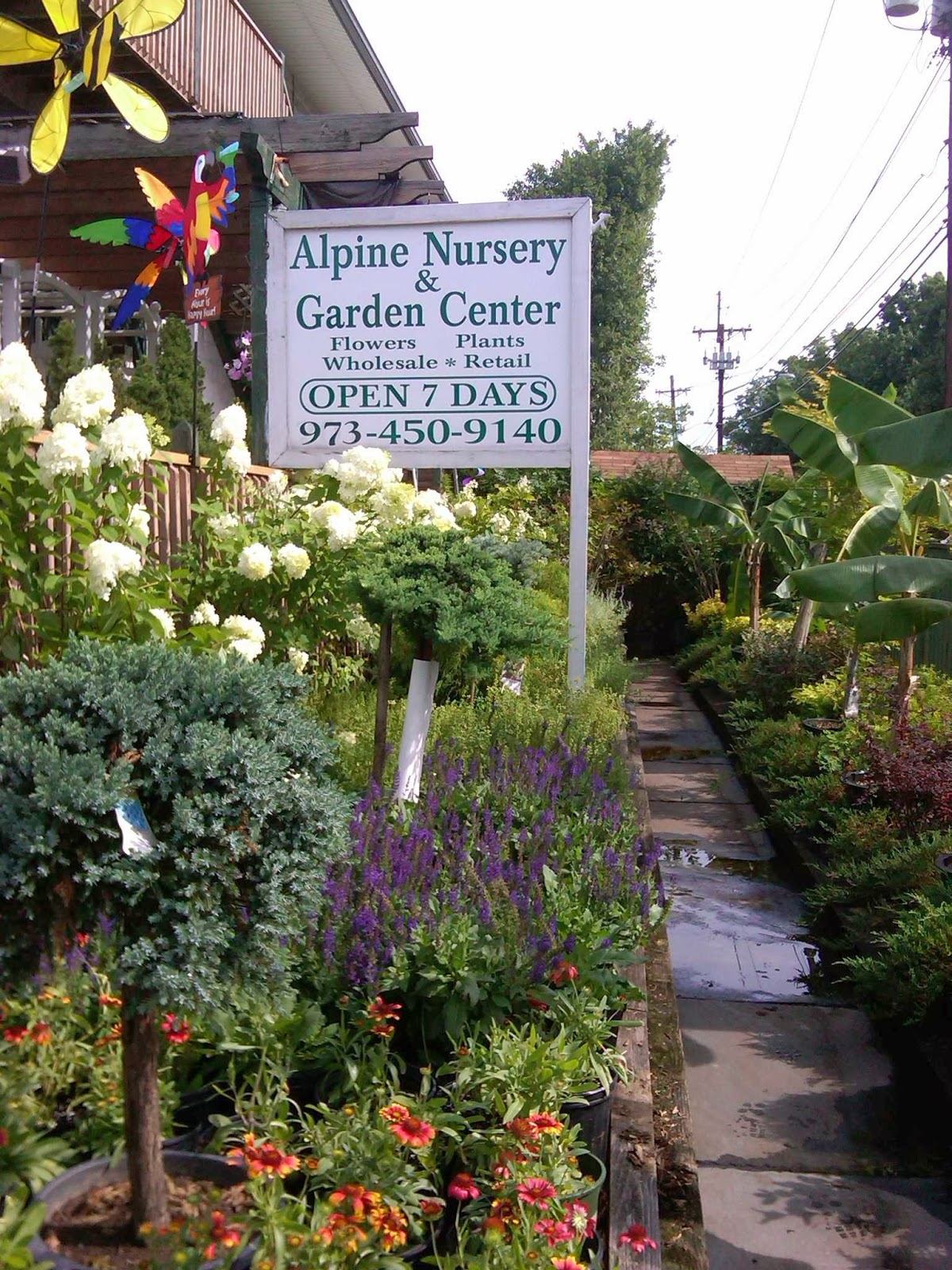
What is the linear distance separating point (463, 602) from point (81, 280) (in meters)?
10.2

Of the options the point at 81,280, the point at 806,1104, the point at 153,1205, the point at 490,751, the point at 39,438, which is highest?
the point at 81,280

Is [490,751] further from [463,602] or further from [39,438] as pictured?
[39,438]

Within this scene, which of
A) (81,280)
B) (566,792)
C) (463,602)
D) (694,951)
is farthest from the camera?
(81,280)

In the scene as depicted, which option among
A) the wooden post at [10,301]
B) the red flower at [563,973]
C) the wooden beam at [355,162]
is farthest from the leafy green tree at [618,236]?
the red flower at [563,973]

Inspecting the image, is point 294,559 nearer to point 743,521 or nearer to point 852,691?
point 852,691

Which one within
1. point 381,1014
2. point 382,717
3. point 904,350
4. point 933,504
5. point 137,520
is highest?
point 904,350

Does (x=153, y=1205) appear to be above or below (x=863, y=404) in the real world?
below

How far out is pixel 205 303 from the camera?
5.36m

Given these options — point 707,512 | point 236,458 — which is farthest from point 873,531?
point 707,512

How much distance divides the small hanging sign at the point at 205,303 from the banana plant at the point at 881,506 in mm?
3188

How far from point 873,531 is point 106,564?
212 inches

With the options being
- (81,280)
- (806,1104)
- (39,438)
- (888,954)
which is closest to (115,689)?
(39,438)

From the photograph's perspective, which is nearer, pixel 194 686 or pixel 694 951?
pixel 194 686

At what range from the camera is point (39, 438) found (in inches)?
166
